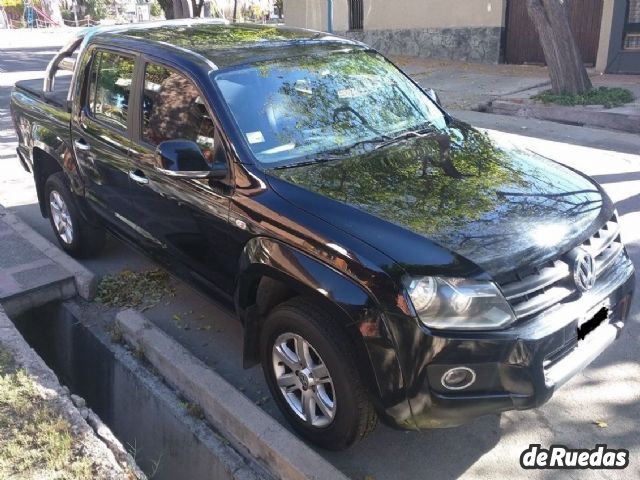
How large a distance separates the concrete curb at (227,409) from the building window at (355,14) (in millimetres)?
16588

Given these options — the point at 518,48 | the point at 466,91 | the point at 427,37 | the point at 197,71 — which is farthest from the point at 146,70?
the point at 427,37

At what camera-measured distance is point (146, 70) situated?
3.96 m

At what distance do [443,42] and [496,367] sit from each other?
15148mm

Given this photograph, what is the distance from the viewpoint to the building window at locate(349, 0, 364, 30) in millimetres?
18938

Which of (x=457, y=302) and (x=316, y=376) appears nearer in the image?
(x=457, y=302)

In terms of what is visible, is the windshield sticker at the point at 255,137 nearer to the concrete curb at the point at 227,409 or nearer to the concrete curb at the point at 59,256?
the concrete curb at the point at 227,409

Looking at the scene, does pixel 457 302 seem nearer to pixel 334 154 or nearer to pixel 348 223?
pixel 348 223

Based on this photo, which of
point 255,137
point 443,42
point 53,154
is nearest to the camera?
point 255,137

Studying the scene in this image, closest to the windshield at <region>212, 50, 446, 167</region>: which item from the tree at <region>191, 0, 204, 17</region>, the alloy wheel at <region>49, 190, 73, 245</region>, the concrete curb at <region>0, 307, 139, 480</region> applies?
the concrete curb at <region>0, 307, 139, 480</region>

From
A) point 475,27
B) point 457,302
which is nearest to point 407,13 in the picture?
point 475,27

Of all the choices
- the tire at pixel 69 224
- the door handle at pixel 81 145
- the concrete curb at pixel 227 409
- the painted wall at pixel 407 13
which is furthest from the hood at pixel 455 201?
the painted wall at pixel 407 13

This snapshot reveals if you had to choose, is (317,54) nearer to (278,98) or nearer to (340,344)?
(278,98)

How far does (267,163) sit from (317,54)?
113 centimetres

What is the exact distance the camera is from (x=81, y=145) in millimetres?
4688
